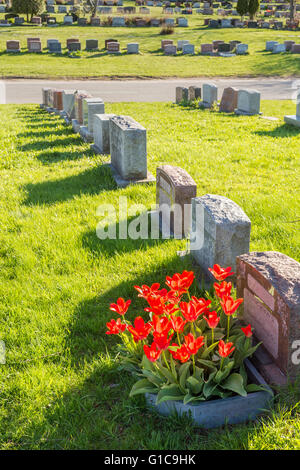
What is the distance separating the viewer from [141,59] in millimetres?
28016

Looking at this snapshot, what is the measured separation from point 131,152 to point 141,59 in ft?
74.1

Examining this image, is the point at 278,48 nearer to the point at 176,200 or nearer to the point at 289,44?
the point at 289,44

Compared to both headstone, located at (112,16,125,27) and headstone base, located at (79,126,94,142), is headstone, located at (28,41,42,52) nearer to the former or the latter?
headstone, located at (112,16,125,27)

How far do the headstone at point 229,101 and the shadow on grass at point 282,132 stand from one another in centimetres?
283

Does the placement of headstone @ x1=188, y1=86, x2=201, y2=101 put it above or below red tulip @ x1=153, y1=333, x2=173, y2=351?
above

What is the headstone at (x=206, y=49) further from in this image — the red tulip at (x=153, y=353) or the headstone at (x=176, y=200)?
the red tulip at (x=153, y=353)

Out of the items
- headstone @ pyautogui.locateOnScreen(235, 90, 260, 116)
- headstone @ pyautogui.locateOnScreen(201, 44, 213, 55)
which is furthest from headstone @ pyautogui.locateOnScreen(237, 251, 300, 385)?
headstone @ pyautogui.locateOnScreen(201, 44, 213, 55)

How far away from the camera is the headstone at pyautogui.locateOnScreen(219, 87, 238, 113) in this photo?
14.1 meters

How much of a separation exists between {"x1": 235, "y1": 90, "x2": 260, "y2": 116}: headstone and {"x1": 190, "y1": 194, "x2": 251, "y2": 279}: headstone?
31.8 feet

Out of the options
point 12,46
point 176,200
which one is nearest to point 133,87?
point 12,46

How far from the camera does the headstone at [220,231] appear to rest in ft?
13.6

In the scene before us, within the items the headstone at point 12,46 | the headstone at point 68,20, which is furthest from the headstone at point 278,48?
the headstone at point 68,20

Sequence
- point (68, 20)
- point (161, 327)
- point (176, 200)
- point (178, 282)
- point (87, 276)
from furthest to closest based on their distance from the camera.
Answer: point (68, 20), point (176, 200), point (87, 276), point (178, 282), point (161, 327)

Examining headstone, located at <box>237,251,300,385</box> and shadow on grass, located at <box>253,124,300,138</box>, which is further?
shadow on grass, located at <box>253,124,300,138</box>
